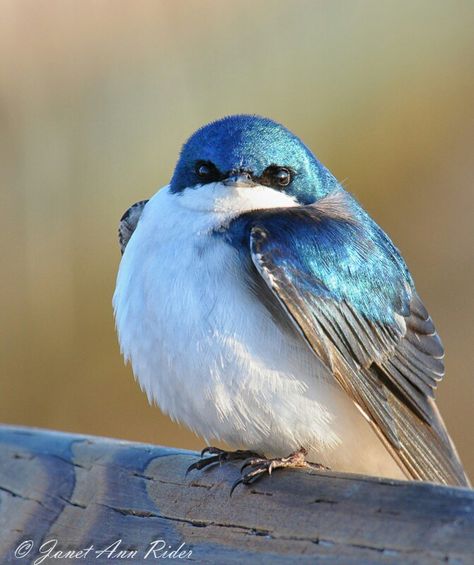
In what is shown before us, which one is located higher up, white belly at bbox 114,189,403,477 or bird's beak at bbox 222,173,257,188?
bird's beak at bbox 222,173,257,188

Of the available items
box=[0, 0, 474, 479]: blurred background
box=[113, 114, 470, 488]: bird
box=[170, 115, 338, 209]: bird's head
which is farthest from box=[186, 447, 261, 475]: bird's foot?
box=[0, 0, 474, 479]: blurred background

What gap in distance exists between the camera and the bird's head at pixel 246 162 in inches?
108

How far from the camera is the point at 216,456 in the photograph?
2.56m

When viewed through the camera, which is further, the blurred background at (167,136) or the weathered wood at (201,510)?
the blurred background at (167,136)

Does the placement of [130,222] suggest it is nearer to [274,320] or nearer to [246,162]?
[246,162]

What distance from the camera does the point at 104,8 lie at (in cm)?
439

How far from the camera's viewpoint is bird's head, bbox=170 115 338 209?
9.02 feet

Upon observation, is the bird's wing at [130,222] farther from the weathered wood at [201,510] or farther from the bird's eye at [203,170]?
the weathered wood at [201,510]

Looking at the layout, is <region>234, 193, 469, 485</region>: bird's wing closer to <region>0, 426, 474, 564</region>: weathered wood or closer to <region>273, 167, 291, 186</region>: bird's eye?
<region>273, 167, 291, 186</region>: bird's eye

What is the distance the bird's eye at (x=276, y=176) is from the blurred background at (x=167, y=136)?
5.73 ft

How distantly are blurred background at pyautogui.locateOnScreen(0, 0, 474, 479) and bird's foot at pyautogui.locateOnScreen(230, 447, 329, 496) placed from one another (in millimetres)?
2252

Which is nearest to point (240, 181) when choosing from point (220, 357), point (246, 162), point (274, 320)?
point (246, 162)

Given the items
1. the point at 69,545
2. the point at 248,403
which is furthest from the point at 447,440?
the point at 69,545

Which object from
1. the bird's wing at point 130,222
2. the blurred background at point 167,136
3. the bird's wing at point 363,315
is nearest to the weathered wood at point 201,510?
the bird's wing at point 363,315
